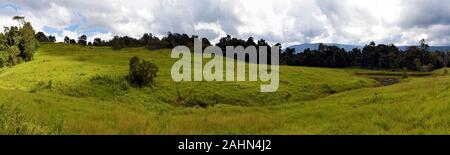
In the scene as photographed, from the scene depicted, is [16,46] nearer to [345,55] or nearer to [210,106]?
[210,106]

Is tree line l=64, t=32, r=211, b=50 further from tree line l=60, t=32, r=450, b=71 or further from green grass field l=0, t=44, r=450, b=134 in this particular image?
green grass field l=0, t=44, r=450, b=134

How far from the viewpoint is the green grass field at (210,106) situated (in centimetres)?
2066

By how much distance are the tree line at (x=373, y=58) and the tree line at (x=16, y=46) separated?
88.3 metres

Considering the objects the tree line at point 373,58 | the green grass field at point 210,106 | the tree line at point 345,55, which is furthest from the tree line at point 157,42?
the green grass field at point 210,106

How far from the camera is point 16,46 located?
99188 mm

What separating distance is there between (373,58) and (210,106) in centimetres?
14273

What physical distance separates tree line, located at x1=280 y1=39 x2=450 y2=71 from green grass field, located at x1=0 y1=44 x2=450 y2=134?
79.4 metres

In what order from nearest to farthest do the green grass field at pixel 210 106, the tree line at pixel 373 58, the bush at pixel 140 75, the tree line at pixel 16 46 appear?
1. the green grass field at pixel 210 106
2. the bush at pixel 140 75
3. the tree line at pixel 16 46
4. the tree line at pixel 373 58

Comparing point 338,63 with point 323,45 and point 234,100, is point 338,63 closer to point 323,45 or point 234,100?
point 323,45

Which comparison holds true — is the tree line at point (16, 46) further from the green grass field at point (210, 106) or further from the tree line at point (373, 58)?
the tree line at point (373, 58)

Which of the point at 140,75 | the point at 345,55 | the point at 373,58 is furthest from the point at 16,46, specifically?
the point at 373,58

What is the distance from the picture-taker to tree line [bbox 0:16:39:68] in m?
92.0

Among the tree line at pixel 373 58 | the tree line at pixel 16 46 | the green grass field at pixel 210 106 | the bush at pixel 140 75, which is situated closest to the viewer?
the green grass field at pixel 210 106
